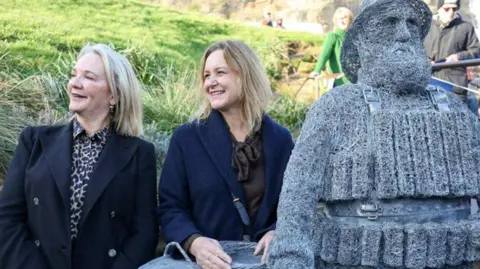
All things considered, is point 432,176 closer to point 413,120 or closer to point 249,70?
point 413,120

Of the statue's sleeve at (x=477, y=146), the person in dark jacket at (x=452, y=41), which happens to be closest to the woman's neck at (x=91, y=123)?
the statue's sleeve at (x=477, y=146)

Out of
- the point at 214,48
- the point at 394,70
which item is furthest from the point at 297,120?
the point at 394,70

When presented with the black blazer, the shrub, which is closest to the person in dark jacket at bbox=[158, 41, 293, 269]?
the black blazer

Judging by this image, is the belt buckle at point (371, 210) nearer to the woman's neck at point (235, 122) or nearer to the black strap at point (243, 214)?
the black strap at point (243, 214)

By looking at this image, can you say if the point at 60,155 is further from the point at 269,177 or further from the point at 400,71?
the point at 400,71

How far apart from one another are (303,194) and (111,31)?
8.15 meters

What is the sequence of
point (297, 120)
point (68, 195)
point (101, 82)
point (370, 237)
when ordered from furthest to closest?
point (297, 120), point (101, 82), point (68, 195), point (370, 237)

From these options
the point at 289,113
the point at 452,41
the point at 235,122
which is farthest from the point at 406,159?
the point at 289,113

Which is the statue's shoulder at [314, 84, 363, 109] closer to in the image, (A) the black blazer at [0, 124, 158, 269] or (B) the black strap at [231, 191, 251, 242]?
(B) the black strap at [231, 191, 251, 242]

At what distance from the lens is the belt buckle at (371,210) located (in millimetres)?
2414

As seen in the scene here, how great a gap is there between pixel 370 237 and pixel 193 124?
4.04 ft

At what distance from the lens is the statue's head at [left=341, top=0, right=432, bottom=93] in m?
2.52

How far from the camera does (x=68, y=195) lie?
3.09 metres

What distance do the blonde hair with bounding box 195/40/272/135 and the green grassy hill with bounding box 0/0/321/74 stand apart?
13.8 ft
